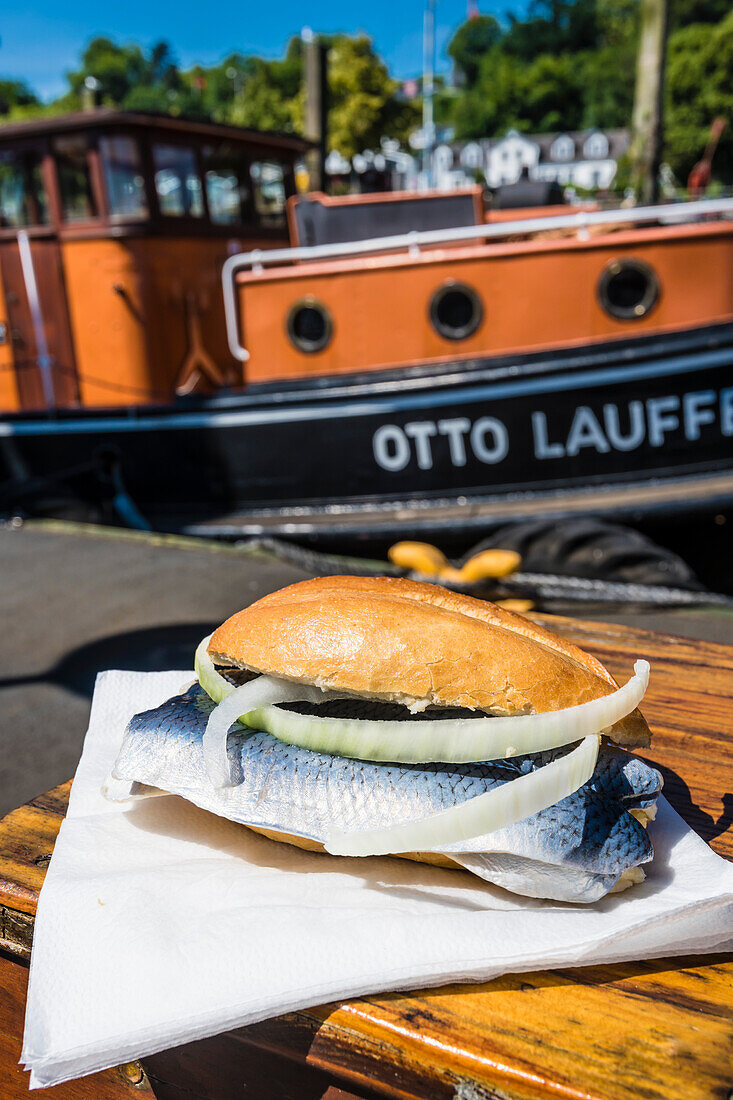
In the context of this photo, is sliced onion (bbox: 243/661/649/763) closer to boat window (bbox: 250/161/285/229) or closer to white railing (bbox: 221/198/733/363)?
white railing (bbox: 221/198/733/363)

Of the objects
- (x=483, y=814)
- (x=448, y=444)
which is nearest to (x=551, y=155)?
(x=448, y=444)

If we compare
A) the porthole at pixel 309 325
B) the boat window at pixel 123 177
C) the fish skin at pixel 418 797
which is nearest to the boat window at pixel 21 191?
the boat window at pixel 123 177

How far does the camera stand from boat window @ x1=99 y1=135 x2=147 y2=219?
22.1ft

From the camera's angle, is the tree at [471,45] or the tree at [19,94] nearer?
the tree at [19,94]

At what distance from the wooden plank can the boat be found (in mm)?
4818

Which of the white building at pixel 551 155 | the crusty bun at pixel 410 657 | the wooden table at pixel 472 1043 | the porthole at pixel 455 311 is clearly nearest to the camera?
the wooden table at pixel 472 1043

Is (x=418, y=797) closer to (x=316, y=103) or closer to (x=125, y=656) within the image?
(x=125, y=656)

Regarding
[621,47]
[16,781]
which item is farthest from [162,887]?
[621,47]

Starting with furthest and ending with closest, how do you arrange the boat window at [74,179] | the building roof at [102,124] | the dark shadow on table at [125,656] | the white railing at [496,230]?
the boat window at [74,179] → the building roof at [102,124] → the white railing at [496,230] → the dark shadow on table at [125,656]

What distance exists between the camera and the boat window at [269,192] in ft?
26.1

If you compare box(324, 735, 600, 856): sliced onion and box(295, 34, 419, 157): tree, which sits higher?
box(295, 34, 419, 157): tree

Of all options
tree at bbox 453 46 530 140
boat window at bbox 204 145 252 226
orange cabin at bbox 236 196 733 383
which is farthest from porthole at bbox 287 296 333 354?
tree at bbox 453 46 530 140

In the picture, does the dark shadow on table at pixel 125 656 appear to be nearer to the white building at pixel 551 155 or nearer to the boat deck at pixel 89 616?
the boat deck at pixel 89 616

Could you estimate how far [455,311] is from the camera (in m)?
6.07
